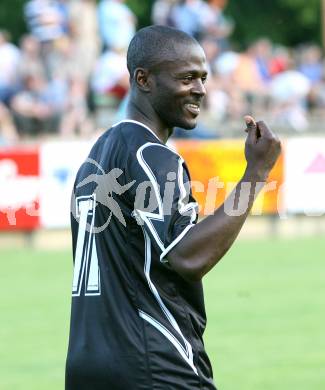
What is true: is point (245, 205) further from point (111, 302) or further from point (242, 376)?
point (242, 376)

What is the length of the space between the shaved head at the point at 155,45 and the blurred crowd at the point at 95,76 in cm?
1145

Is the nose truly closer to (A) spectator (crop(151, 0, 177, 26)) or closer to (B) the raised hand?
(B) the raised hand

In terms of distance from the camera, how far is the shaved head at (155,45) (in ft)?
12.6

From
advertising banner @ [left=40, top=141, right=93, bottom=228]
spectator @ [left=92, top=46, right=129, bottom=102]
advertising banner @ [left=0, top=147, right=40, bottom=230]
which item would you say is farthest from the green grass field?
spectator @ [left=92, top=46, right=129, bottom=102]

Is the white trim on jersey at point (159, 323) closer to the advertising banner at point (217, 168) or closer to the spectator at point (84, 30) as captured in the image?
the advertising banner at point (217, 168)

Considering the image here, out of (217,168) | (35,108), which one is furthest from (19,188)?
(217,168)

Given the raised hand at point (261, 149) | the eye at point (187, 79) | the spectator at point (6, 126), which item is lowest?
the raised hand at point (261, 149)

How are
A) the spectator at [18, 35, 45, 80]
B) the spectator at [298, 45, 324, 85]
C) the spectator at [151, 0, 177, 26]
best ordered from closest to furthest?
the spectator at [18, 35, 45, 80]
the spectator at [151, 0, 177, 26]
the spectator at [298, 45, 324, 85]

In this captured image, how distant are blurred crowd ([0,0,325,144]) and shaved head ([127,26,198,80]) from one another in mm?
11454

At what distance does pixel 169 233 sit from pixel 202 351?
0.50 meters

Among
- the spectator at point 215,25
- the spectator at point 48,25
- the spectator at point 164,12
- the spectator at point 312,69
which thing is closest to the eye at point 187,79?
the spectator at point 48,25

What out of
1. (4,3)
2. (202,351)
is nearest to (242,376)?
(202,351)

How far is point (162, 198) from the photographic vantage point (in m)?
3.63

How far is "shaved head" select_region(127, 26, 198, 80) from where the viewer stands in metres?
3.83
